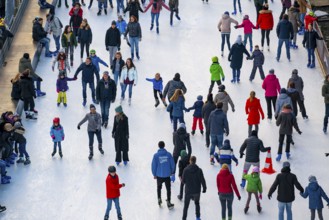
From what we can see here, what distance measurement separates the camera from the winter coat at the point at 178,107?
28766 mm

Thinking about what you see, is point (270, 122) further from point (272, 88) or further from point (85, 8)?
point (85, 8)

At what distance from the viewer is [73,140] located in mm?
29281

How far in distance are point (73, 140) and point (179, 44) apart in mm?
8161

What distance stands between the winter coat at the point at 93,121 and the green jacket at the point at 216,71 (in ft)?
15.8

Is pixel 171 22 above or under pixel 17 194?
above

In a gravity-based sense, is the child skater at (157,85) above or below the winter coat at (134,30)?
below

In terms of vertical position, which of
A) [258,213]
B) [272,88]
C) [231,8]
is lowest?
[258,213]

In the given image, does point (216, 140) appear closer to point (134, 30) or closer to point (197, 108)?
point (197, 108)

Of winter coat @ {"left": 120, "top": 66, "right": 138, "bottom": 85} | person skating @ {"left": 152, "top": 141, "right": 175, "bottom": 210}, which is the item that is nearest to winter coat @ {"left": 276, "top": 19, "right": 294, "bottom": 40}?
winter coat @ {"left": 120, "top": 66, "right": 138, "bottom": 85}

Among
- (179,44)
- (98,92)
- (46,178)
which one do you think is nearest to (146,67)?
(179,44)

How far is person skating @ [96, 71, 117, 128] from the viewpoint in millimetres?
29547

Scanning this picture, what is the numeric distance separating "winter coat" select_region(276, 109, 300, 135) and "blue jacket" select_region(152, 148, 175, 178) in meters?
3.85

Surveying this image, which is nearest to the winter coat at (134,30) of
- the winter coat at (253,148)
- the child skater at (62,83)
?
the child skater at (62,83)

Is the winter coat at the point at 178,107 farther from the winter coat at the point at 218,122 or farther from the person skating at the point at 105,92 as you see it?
the person skating at the point at 105,92
